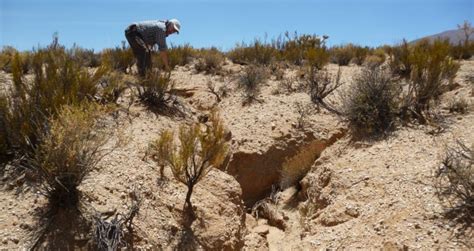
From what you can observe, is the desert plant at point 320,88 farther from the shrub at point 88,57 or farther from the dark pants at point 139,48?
the shrub at point 88,57

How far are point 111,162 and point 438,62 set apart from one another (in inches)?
212

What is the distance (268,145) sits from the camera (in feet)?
21.4

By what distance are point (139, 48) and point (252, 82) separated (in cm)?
225

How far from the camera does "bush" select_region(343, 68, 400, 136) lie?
6.11 m

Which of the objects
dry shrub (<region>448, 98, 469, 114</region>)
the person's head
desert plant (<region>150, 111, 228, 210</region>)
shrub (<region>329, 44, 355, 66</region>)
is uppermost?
the person's head

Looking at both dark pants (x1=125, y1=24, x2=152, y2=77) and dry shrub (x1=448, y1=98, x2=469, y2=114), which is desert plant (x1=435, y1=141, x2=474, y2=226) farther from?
dark pants (x1=125, y1=24, x2=152, y2=77)

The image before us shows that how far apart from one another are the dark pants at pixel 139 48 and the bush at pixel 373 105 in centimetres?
382

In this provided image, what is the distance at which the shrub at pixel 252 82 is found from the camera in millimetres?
7750

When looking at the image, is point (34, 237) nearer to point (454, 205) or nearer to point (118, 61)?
point (454, 205)

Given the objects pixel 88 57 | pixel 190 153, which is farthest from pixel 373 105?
pixel 88 57

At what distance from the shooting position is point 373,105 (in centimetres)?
625

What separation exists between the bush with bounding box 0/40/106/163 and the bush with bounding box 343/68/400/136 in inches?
154

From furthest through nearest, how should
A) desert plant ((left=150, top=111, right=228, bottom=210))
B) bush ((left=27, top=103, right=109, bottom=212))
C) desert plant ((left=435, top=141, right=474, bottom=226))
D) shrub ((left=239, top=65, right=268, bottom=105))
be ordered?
1. shrub ((left=239, top=65, right=268, bottom=105))
2. desert plant ((left=150, top=111, right=228, bottom=210))
3. desert plant ((left=435, top=141, right=474, bottom=226))
4. bush ((left=27, top=103, right=109, bottom=212))

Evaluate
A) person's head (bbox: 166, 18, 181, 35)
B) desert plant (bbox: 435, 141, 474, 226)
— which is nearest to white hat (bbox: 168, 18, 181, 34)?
person's head (bbox: 166, 18, 181, 35)
